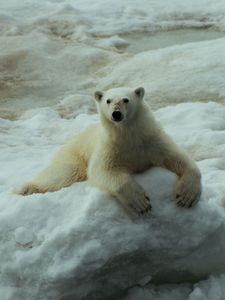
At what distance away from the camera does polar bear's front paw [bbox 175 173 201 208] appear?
4.43 meters

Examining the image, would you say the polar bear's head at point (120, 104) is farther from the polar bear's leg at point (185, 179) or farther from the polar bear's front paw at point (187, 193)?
the polar bear's front paw at point (187, 193)

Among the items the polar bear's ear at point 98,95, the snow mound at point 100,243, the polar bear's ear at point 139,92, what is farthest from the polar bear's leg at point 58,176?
the polar bear's ear at point 139,92

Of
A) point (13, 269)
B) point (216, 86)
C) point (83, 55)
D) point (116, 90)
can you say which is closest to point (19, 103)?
point (83, 55)

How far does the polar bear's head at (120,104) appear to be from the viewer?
4.49m

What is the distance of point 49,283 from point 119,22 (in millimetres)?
11941

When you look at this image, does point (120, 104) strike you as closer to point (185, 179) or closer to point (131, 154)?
point (131, 154)

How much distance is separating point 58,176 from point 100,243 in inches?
44.4

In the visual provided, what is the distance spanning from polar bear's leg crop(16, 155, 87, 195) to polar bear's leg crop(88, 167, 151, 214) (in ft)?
1.90

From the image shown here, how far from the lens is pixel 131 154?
471 cm

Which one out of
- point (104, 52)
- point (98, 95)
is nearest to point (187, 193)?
point (98, 95)

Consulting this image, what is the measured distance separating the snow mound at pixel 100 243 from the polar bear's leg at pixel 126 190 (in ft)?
0.23

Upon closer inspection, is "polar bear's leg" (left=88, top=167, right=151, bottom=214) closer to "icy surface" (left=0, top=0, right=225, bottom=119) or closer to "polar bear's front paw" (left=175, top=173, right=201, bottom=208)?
"polar bear's front paw" (left=175, top=173, right=201, bottom=208)

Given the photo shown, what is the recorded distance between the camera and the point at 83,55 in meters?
12.3

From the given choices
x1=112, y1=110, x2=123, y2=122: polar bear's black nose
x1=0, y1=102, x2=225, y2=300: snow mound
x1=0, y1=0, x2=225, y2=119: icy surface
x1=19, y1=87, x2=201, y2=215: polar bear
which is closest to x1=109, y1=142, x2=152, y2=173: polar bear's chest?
x1=19, y1=87, x2=201, y2=215: polar bear
